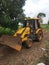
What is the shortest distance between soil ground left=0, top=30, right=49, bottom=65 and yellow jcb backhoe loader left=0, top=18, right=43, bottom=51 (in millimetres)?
563

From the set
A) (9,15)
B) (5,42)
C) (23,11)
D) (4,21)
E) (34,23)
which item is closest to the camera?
(5,42)

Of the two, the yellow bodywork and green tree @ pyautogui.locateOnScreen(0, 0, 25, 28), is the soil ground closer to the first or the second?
the yellow bodywork

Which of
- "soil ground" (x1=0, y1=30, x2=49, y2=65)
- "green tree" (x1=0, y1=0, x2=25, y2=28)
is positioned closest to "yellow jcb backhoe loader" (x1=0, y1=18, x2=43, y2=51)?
"soil ground" (x1=0, y1=30, x2=49, y2=65)

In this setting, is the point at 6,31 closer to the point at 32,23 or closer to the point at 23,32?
the point at 32,23

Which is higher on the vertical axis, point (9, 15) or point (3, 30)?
point (9, 15)

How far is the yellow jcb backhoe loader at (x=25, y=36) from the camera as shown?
47.8 feet

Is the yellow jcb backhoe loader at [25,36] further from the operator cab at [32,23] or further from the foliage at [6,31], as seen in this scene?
the foliage at [6,31]

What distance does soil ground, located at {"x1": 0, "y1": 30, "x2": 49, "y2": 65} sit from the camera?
45.4 feet

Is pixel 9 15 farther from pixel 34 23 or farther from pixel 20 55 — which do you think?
pixel 20 55

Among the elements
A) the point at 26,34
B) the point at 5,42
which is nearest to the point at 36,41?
the point at 26,34

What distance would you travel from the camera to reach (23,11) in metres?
22.8

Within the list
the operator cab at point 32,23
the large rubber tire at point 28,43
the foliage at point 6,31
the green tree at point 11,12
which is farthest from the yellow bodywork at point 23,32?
the foliage at point 6,31

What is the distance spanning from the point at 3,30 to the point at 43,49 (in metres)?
7.67

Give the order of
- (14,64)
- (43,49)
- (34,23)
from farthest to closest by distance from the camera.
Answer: (34,23), (43,49), (14,64)
